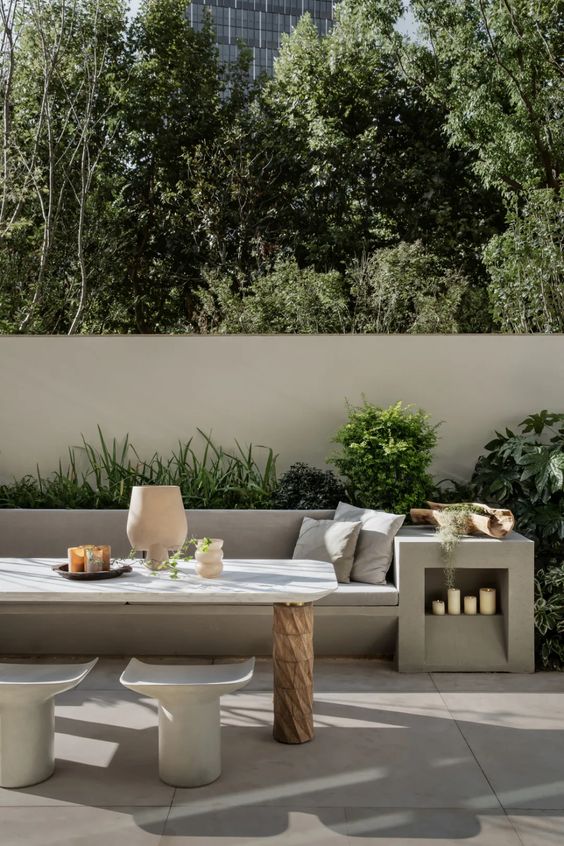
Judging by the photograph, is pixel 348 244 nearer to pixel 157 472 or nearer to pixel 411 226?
pixel 411 226

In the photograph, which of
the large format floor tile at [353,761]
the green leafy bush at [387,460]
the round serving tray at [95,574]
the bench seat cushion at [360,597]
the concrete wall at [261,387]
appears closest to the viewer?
the large format floor tile at [353,761]

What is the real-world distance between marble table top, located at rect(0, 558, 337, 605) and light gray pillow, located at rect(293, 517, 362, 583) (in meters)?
1.06

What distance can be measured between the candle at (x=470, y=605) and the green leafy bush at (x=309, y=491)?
41.3 inches

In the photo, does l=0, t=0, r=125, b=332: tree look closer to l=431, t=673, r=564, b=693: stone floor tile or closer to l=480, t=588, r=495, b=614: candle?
l=480, t=588, r=495, b=614: candle

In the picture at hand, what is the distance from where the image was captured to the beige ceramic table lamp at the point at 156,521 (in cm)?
299

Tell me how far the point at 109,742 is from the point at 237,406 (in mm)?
2925

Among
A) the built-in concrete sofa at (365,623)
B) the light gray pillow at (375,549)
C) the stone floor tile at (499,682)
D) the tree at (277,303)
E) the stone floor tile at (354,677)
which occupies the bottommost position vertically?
the stone floor tile at (499,682)

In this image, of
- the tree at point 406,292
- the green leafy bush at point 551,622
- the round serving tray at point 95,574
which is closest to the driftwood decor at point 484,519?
the green leafy bush at point 551,622

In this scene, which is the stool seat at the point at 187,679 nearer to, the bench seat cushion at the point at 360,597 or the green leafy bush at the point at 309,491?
the bench seat cushion at the point at 360,597

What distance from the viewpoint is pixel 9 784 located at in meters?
2.72

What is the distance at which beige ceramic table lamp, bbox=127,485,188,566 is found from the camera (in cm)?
299

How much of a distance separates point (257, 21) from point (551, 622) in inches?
→ 306

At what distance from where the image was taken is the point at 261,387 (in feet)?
18.7

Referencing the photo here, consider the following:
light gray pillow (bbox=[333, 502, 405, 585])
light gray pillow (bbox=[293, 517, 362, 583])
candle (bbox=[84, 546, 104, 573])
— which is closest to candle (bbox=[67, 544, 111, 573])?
candle (bbox=[84, 546, 104, 573])
